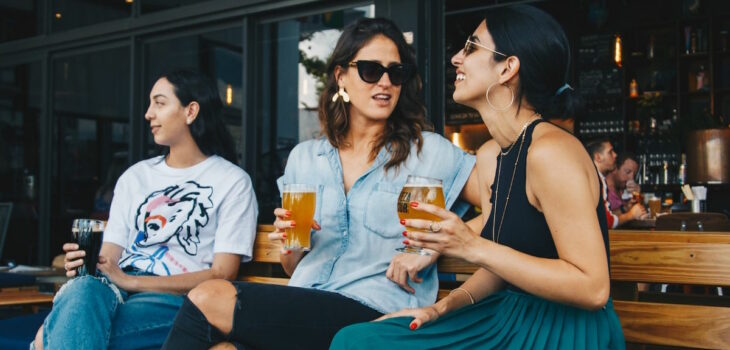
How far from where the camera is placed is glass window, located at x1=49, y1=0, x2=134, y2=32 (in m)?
5.71

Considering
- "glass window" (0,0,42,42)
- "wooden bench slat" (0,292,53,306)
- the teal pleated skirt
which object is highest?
"glass window" (0,0,42,42)

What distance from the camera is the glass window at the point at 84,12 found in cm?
571

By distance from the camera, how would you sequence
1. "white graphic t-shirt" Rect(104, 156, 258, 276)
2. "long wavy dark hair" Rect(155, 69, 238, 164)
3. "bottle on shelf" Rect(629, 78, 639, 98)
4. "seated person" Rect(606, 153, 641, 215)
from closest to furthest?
"white graphic t-shirt" Rect(104, 156, 258, 276) → "long wavy dark hair" Rect(155, 69, 238, 164) → "seated person" Rect(606, 153, 641, 215) → "bottle on shelf" Rect(629, 78, 639, 98)

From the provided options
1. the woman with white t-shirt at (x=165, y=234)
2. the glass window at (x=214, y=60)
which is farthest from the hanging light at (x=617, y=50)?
the woman with white t-shirt at (x=165, y=234)

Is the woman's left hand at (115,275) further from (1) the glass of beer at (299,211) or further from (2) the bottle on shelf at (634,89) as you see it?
(2) the bottle on shelf at (634,89)

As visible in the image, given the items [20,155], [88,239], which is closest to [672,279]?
[88,239]

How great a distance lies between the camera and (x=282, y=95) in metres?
4.99

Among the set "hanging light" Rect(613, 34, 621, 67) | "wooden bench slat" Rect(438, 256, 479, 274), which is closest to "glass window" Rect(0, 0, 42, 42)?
"wooden bench slat" Rect(438, 256, 479, 274)

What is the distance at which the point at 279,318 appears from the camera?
2059 mm

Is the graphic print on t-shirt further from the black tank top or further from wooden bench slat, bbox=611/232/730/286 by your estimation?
wooden bench slat, bbox=611/232/730/286

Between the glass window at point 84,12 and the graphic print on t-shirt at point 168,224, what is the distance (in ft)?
9.67

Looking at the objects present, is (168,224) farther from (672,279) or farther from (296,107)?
(296,107)

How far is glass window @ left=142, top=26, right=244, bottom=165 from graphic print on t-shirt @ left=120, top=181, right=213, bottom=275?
1858mm

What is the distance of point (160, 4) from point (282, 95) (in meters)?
1.23
